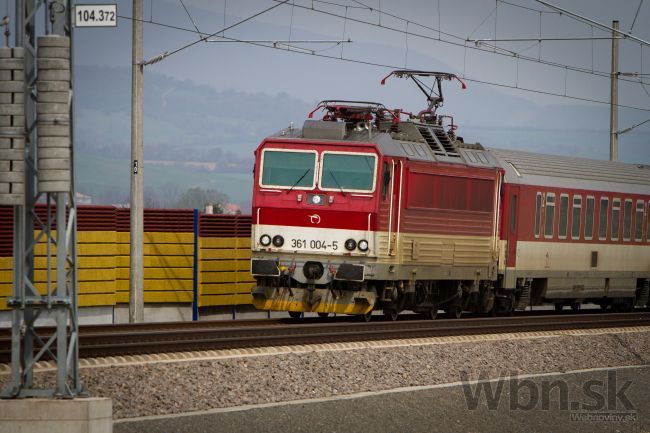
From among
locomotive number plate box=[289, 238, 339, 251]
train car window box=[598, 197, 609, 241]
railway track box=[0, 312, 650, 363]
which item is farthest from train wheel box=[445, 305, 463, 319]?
train car window box=[598, 197, 609, 241]

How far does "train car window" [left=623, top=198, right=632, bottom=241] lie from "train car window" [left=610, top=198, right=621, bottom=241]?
0.25 m

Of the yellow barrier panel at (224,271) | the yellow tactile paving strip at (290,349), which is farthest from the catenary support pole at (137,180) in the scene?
the yellow tactile paving strip at (290,349)

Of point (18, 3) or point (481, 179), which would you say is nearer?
point (18, 3)

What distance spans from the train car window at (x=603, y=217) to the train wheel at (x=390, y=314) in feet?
24.8

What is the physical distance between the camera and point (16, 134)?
420 inches

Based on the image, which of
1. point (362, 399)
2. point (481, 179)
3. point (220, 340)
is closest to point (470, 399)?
point (362, 399)

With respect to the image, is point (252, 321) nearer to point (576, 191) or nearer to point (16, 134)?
point (576, 191)

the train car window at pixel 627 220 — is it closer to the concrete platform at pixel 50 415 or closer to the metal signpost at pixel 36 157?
the metal signpost at pixel 36 157

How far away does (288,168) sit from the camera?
20922 millimetres

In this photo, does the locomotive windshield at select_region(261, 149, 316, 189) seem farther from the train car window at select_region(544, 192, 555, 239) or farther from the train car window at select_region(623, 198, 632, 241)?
the train car window at select_region(623, 198, 632, 241)

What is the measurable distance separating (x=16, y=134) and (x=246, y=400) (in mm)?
4537

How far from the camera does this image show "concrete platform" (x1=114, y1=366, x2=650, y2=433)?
12.3 meters

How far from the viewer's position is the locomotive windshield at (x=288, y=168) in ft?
68.4

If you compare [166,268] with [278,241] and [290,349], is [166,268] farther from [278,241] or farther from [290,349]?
[290,349]
